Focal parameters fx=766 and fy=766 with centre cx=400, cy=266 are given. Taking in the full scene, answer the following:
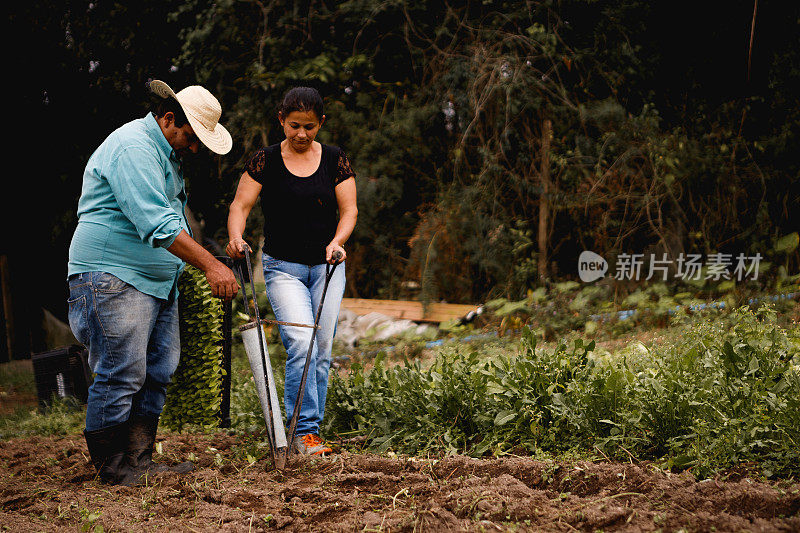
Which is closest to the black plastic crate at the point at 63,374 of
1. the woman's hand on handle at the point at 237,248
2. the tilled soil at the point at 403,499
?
the tilled soil at the point at 403,499

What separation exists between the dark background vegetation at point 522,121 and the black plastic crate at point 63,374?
207cm

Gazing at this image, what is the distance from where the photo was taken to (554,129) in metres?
8.02

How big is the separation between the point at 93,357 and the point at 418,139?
544 centimetres

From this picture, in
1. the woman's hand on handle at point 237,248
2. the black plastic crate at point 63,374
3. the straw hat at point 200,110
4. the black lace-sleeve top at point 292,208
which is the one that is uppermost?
the straw hat at point 200,110

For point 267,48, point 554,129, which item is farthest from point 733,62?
point 267,48

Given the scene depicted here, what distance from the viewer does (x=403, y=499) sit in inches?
123

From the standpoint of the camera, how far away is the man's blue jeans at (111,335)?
137 inches

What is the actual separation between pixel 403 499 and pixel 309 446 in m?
0.84

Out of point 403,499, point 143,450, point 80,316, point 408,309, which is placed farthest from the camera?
point 408,309

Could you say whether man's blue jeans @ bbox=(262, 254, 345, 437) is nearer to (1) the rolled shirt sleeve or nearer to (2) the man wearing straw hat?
(2) the man wearing straw hat

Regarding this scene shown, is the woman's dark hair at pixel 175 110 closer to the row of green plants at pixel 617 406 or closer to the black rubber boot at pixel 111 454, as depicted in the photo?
the black rubber boot at pixel 111 454

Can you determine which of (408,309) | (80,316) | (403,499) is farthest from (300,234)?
(408,309)

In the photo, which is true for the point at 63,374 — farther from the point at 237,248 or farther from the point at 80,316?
the point at 237,248

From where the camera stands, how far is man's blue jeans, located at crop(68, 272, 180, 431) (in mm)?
3475
